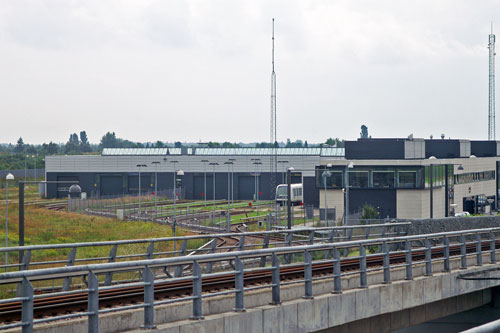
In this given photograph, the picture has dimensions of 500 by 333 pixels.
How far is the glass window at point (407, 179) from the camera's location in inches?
2891

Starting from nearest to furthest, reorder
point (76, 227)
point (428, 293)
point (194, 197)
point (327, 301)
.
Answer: point (327, 301), point (428, 293), point (76, 227), point (194, 197)

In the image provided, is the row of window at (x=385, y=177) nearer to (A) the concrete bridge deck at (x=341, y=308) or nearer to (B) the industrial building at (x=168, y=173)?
(B) the industrial building at (x=168, y=173)

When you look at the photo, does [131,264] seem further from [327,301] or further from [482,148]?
[482,148]

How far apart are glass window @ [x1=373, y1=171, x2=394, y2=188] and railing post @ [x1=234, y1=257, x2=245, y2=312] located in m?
62.3

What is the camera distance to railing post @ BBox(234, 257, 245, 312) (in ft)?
42.1

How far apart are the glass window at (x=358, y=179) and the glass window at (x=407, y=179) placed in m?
3.07

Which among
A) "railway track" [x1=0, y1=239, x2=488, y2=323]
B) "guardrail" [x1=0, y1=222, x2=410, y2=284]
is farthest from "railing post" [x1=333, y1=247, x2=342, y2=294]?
"guardrail" [x1=0, y1=222, x2=410, y2=284]

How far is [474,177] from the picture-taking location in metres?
92.5

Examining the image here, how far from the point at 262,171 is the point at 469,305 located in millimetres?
99866

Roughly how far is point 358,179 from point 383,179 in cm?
227

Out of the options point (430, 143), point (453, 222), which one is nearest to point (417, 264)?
point (453, 222)

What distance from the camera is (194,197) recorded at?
120062 millimetres

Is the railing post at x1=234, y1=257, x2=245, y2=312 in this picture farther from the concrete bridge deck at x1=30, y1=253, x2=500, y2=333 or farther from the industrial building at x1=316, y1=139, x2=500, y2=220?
the industrial building at x1=316, y1=139, x2=500, y2=220

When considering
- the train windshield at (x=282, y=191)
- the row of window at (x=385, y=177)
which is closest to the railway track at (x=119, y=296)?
the row of window at (x=385, y=177)
